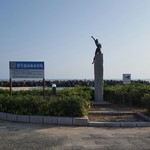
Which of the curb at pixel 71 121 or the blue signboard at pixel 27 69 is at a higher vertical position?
the blue signboard at pixel 27 69

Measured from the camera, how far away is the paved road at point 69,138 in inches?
318

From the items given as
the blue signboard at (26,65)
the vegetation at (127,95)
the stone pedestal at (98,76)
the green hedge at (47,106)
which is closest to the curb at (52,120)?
the green hedge at (47,106)

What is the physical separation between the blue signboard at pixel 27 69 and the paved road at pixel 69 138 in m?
4.46

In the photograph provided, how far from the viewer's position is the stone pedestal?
19578mm

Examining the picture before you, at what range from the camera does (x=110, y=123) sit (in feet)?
36.1

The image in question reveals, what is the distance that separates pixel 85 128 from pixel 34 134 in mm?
1730

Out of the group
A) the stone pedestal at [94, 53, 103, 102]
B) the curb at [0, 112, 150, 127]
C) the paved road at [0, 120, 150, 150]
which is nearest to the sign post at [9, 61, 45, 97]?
the curb at [0, 112, 150, 127]

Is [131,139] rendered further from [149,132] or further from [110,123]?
[110,123]

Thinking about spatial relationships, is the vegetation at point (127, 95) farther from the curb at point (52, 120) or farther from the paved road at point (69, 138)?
the paved road at point (69, 138)

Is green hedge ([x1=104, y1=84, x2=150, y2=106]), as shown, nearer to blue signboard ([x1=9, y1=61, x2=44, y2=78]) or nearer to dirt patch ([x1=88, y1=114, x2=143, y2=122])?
dirt patch ([x1=88, y1=114, x2=143, y2=122])

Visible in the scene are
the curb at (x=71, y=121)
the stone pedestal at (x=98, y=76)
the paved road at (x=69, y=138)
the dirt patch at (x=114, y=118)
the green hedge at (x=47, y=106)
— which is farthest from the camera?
the stone pedestal at (x=98, y=76)

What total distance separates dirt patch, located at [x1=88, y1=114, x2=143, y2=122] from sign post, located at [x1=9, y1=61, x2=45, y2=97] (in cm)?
329

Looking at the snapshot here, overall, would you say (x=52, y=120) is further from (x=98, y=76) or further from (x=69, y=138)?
(x=98, y=76)

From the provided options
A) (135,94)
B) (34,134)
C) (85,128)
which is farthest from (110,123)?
(135,94)
